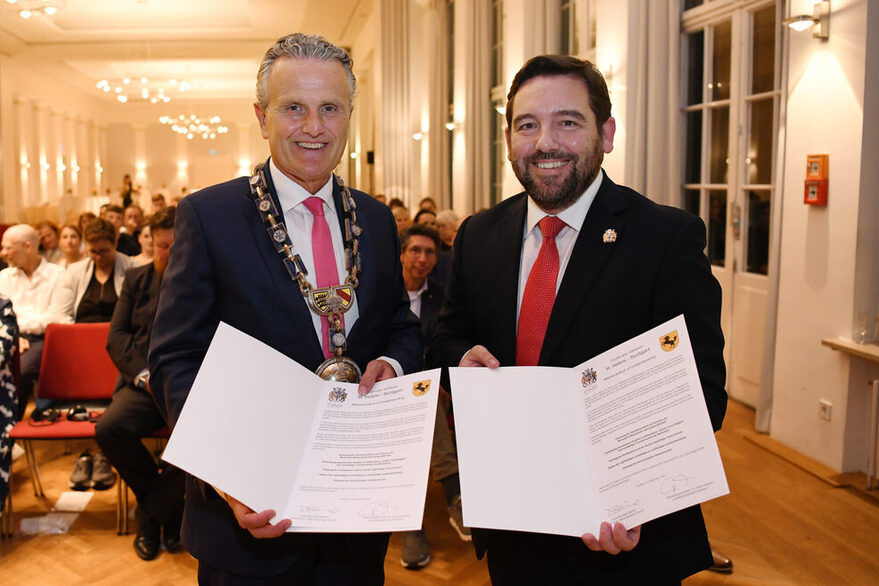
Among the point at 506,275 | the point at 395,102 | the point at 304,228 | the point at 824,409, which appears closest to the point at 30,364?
the point at 304,228

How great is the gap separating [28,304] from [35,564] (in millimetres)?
2412

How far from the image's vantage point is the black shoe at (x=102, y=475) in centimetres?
457

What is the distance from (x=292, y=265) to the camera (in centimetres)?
172

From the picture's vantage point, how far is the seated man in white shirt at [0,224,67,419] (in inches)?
211

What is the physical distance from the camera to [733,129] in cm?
582

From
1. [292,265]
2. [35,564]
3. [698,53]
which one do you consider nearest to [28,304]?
[35,564]

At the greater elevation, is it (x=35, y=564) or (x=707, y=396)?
(x=707, y=396)

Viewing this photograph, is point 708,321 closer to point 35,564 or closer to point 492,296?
point 492,296

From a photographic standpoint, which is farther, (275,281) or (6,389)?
(6,389)

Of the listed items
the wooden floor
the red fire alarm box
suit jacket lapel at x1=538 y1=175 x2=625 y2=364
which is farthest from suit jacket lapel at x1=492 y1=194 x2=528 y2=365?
the red fire alarm box

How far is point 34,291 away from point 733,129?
524cm

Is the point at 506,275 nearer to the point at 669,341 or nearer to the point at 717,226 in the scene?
the point at 669,341

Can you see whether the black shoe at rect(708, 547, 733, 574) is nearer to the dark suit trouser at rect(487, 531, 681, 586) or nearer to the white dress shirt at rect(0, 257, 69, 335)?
the dark suit trouser at rect(487, 531, 681, 586)

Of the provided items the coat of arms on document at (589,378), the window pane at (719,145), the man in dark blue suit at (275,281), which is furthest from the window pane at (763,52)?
the coat of arms on document at (589,378)
